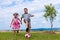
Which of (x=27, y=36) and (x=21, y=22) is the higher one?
(x=21, y=22)

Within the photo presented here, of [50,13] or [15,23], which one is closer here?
[15,23]

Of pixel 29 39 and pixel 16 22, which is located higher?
pixel 16 22

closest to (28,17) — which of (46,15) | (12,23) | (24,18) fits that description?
(24,18)

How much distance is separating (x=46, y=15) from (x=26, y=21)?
5109 cm

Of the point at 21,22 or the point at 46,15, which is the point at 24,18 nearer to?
the point at 21,22

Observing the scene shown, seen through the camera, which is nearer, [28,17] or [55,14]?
[28,17]

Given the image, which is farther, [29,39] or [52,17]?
[52,17]

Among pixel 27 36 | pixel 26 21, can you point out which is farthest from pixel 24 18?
pixel 27 36

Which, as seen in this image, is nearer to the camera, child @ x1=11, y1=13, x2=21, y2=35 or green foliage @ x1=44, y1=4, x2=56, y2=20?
child @ x1=11, y1=13, x2=21, y2=35

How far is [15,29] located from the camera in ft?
57.0

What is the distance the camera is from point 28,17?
18.0 m

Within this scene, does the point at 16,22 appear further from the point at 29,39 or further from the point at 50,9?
the point at 50,9

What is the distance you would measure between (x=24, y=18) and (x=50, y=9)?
5177 centimetres

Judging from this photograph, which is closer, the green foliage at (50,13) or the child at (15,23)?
the child at (15,23)
